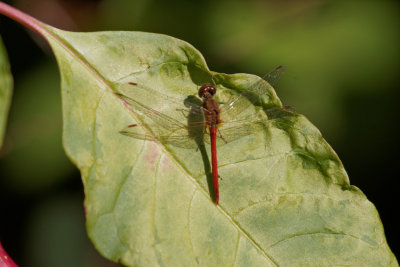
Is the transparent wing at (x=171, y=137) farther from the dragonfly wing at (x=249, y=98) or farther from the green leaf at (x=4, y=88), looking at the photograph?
the green leaf at (x=4, y=88)

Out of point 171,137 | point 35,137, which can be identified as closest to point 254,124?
point 171,137

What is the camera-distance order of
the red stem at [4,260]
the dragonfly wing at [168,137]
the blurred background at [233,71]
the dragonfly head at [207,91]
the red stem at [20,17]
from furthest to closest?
the blurred background at [233,71]
the dragonfly head at [207,91]
the dragonfly wing at [168,137]
the red stem at [20,17]
the red stem at [4,260]

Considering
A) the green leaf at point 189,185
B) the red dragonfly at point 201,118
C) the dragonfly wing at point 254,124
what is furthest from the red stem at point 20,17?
the dragonfly wing at point 254,124

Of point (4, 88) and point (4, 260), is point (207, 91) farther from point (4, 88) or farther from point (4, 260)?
point (4, 260)

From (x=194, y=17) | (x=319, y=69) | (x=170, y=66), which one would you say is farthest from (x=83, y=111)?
(x=319, y=69)

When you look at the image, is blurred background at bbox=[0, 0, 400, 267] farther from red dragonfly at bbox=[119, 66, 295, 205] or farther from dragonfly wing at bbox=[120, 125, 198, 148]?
dragonfly wing at bbox=[120, 125, 198, 148]
